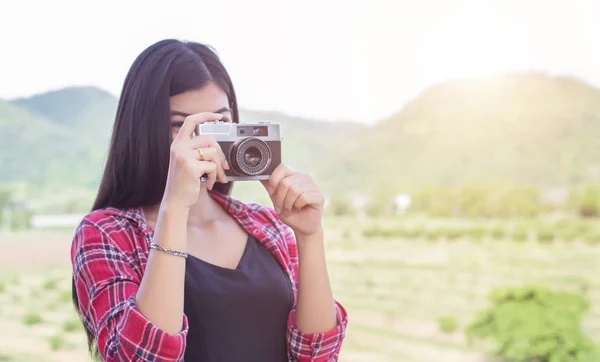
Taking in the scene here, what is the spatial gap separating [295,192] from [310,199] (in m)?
0.02

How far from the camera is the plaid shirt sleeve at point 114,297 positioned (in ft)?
2.63

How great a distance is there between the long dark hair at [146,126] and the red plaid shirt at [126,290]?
0.15 feet

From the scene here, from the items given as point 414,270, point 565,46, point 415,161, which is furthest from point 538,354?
point 565,46

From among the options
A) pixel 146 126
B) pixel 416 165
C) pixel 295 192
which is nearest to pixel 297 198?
pixel 295 192

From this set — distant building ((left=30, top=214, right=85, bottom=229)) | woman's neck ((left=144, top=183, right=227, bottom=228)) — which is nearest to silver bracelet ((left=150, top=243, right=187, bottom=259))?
woman's neck ((left=144, top=183, right=227, bottom=228))

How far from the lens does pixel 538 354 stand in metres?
2.87

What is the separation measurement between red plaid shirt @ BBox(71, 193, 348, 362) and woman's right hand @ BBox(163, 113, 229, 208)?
0.13 m

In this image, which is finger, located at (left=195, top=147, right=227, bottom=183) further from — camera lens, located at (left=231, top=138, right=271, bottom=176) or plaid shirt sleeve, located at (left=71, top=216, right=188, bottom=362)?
plaid shirt sleeve, located at (left=71, top=216, right=188, bottom=362)

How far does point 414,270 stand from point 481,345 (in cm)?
45

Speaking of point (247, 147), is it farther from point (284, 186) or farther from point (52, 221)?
point (52, 221)

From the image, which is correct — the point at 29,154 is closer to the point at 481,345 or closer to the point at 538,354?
the point at 481,345

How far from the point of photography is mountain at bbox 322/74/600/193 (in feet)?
9.63

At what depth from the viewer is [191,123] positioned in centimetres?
91

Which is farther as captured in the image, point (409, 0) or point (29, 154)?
point (409, 0)
